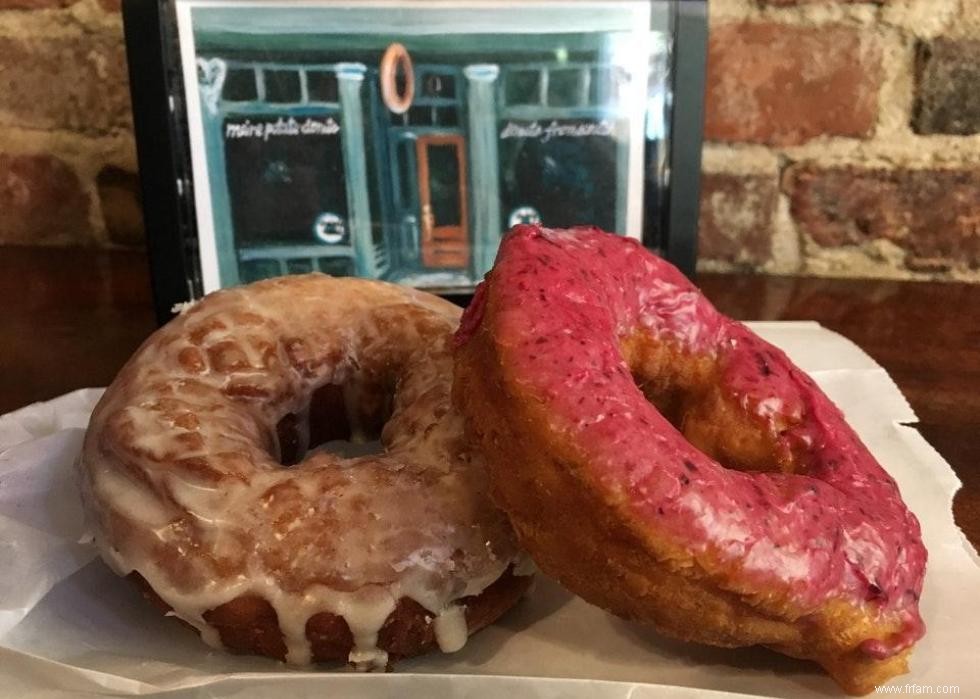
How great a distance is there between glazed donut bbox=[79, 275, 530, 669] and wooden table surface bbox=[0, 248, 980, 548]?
0.34 metres

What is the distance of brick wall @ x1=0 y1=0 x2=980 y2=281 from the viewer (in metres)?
1.41

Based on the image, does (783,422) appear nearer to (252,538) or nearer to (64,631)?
(252,538)

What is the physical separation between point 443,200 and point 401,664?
69 centimetres

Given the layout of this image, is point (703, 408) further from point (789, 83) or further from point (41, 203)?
point (41, 203)

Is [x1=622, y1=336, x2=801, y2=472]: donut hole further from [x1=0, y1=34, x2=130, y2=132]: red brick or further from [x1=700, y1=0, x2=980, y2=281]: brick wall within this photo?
[x1=0, y1=34, x2=130, y2=132]: red brick

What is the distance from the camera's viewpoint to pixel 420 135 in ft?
4.13

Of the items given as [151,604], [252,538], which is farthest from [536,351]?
[151,604]

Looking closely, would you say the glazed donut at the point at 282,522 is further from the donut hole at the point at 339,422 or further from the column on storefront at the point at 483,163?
the column on storefront at the point at 483,163

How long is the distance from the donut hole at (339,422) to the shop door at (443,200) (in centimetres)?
39

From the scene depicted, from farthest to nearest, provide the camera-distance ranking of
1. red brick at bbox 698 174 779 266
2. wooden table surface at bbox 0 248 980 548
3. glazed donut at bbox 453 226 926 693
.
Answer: red brick at bbox 698 174 779 266 → wooden table surface at bbox 0 248 980 548 → glazed donut at bbox 453 226 926 693

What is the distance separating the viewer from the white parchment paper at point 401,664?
692mm

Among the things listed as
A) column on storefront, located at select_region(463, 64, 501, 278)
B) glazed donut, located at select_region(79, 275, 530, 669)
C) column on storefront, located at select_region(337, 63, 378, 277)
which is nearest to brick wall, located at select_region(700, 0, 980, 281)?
Answer: column on storefront, located at select_region(463, 64, 501, 278)

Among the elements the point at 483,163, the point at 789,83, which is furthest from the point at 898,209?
the point at 483,163

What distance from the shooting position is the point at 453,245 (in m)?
1.28
